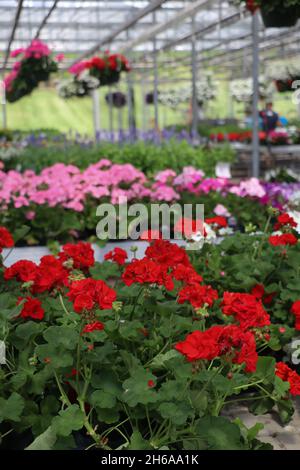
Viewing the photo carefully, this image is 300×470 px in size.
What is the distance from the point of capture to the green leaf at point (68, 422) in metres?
1.71

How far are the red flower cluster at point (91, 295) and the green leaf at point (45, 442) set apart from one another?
301 millimetres

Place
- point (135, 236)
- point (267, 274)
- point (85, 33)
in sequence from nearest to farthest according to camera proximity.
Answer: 1. point (267, 274)
2. point (135, 236)
3. point (85, 33)

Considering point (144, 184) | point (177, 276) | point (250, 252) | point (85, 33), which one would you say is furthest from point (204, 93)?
point (177, 276)

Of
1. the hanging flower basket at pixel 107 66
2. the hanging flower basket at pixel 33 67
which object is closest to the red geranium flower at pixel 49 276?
the hanging flower basket at pixel 33 67

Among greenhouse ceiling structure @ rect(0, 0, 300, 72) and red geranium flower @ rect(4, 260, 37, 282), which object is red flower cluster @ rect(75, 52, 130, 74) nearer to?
greenhouse ceiling structure @ rect(0, 0, 300, 72)

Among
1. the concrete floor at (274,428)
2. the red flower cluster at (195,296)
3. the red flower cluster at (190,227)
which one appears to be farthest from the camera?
the red flower cluster at (190,227)

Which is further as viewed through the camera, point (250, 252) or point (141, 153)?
point (141, 153)

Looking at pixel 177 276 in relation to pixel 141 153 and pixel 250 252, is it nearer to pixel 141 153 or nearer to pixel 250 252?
pixel 250 252

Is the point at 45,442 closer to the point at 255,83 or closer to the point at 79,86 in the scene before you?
the point at 255,83

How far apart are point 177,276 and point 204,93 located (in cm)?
1374

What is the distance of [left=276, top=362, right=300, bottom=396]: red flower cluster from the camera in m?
2.16

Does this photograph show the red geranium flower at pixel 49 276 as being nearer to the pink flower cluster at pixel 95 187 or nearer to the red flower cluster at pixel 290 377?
the red flower cluster at pixel 290 377
